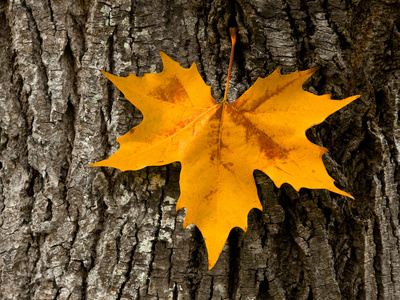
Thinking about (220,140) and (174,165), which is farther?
(174,165)

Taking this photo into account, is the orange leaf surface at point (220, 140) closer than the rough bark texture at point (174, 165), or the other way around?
the orange leaf surface at point (220, 140)

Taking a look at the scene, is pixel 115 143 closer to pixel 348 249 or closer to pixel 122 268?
pixel 122 268

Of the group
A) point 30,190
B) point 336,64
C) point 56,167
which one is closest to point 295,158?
point 336,64

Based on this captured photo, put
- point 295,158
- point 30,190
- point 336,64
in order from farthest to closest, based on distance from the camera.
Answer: point 30,190 → point 336,64 → point 295,158
